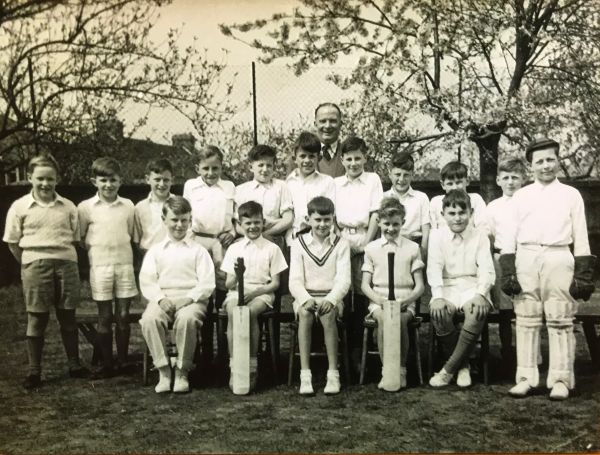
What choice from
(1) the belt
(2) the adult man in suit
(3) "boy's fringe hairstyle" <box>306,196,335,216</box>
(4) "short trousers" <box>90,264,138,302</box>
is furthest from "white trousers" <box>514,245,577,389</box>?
(4) "short trousers" <box>90,264,138,302</box>

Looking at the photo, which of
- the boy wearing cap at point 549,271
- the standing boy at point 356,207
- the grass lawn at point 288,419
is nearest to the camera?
the grass lawn at point 288,419

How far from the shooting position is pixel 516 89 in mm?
7832

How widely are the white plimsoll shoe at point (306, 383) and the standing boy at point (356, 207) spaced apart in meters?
0.73

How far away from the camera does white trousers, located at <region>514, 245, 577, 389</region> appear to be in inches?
178

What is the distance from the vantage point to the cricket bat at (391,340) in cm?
471

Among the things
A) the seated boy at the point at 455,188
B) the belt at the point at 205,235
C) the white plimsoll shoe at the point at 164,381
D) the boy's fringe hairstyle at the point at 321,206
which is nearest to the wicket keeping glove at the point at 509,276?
the seated boy at the point at 455,188

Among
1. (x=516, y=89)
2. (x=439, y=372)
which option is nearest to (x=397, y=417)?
(x=439, y=372)

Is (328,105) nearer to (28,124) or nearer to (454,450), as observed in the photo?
(454,450)

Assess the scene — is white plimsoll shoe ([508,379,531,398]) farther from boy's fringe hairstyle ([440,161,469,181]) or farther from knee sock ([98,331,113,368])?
knee sock ([98,331,113,368])

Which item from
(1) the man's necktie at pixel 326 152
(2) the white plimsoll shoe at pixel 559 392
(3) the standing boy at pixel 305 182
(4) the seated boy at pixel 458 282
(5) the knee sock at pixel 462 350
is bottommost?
(2) the white plimsoll shoe at pixel 559 392

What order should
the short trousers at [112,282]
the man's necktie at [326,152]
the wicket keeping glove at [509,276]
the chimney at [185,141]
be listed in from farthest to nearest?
the chimney at [185,141] < the man's necktie at [326,152] < the short trousers at [112,282] < the wicket keeping glove at [509,276]

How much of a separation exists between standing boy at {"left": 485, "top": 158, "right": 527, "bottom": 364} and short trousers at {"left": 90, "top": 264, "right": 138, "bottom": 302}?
270cm

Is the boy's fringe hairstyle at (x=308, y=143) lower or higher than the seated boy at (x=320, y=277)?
higher

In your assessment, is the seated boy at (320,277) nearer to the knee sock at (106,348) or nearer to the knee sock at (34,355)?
the knee sock at (106,348)
